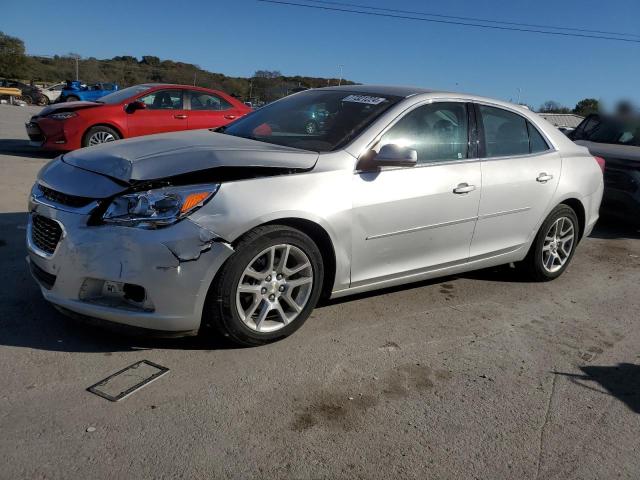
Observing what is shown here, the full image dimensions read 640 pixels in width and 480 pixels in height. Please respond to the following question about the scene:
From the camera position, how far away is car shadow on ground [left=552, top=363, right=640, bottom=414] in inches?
127

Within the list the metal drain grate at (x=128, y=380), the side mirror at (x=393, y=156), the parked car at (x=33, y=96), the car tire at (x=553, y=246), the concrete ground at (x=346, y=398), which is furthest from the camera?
the parked car at (x=33, y=96)

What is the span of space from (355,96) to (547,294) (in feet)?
7.65

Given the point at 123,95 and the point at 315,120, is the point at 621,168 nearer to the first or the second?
the point at 315,120

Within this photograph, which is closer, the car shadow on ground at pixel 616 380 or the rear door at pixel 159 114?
the car shadow on ground at pixel 616 380

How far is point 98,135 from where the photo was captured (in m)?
10.0

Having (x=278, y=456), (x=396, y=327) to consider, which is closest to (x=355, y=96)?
(x=396, y=327)

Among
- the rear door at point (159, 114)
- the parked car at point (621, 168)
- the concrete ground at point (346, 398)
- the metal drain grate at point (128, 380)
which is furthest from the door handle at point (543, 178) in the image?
the rear door at point (159, 114)

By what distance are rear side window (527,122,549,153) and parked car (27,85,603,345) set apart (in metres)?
0.04

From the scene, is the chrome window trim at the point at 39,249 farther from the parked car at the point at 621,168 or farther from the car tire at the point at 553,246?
the parked car at the point at 621,168

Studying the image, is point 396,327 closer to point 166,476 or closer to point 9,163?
point 166,476

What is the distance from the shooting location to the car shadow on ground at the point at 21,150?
10.8 metres

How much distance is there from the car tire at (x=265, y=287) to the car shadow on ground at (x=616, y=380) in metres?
1.60

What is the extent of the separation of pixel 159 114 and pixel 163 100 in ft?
1.18

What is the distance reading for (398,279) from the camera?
402 centimetres
